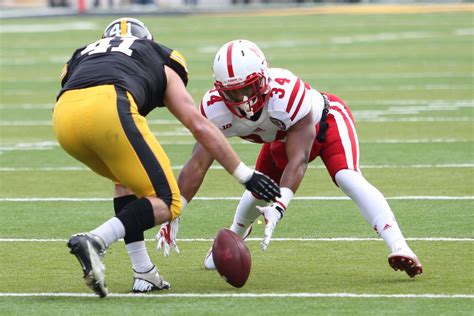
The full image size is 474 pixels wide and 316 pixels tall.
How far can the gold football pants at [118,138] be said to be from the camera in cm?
559

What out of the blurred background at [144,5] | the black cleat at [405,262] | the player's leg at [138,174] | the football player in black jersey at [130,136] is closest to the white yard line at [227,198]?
the black cleat at [405,262]

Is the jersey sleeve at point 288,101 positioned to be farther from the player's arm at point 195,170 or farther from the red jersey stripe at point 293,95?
the player's arm at point 195,170

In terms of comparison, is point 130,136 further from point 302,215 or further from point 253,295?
point 302,215

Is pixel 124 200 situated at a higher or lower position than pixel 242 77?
lower

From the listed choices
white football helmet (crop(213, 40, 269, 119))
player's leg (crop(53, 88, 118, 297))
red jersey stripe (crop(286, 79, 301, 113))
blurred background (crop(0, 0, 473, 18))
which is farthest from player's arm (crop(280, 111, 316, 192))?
blurred background (crop(0, 0, 473, 18))

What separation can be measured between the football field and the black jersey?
1016mm

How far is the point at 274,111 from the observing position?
20.6ft

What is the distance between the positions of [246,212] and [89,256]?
1673 mm

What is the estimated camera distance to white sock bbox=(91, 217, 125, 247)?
18.3 ft

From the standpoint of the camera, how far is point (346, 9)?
37312 mm

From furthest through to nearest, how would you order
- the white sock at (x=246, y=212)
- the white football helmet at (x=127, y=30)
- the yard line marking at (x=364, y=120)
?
1. the yard line marking at (x=364, y=120)
2. the white sock at (x=246, y=212)
3. the white football helmet at (x=127, y=30)

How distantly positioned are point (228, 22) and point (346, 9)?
268 inches

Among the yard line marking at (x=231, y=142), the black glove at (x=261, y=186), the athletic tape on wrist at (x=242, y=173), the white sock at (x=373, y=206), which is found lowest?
the yard line marking at (x=231, y=142)

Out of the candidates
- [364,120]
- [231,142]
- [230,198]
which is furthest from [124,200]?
[364,120]
